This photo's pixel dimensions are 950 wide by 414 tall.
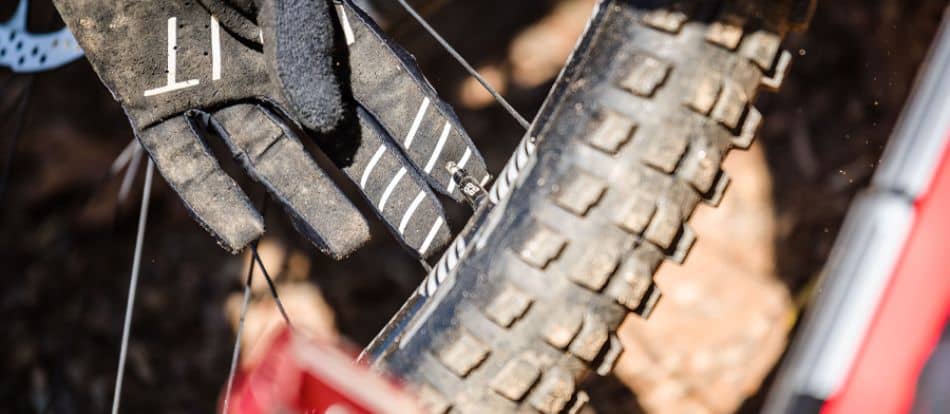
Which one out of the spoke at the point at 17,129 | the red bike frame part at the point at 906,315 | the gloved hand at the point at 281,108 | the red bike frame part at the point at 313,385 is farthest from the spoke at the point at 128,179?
the red bike frame part at the point at 906,315

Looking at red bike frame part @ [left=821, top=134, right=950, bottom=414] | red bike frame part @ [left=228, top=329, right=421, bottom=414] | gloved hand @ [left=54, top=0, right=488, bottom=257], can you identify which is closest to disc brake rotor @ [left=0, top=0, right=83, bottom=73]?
gloved hand @ [left=54, top=0, right=488, bottom=257]

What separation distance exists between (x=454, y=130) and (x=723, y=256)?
0.53 m

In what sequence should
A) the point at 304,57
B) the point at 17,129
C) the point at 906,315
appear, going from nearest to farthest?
the point at 906,315
the point at 304,57
the point at 17,129

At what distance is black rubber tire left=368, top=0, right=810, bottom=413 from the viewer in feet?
1.94

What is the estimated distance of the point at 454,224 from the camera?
3.87 ft

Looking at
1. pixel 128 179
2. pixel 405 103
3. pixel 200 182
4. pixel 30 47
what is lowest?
pixel 128 179

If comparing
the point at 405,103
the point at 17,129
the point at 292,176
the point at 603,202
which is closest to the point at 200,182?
the point at 292,176

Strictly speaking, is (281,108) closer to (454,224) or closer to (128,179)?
(454,224)

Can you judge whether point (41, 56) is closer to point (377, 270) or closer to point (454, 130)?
point (377, 270)

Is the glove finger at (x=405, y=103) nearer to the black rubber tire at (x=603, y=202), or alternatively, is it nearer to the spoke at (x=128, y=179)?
the black rubber tire at (x=603, y=202)

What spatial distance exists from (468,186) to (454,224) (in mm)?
436

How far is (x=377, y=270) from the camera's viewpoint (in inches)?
49.0

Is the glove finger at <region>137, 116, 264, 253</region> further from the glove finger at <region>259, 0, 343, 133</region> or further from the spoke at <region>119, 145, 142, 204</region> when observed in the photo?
the spoke at <region>119, 145, 142, 204</region>

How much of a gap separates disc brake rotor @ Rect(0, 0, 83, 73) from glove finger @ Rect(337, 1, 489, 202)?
2.19ft
